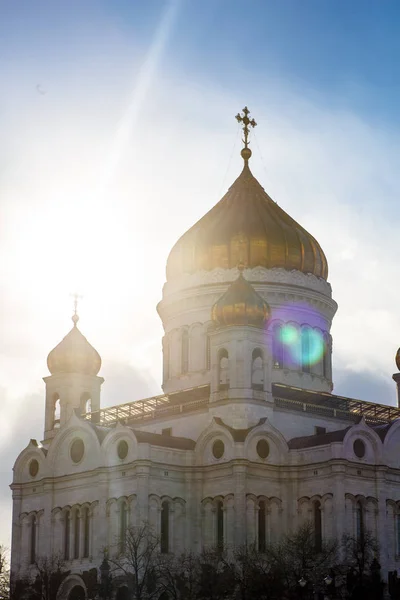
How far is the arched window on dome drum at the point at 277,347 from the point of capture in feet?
224

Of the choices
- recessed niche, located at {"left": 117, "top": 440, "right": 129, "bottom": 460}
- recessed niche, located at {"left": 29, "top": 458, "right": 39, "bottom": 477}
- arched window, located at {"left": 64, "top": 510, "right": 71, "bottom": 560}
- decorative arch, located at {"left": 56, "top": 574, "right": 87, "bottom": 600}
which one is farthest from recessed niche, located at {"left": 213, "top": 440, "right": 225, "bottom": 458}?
recessed niche, located at {"left": 29, "top": 458, "right": 39, "bottom": 477}

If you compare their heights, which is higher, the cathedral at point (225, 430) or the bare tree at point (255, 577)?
the cathedral at point (225, 430)

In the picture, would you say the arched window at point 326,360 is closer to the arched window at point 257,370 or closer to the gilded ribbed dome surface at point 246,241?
the gilded ribbed dome surface at point 246,241

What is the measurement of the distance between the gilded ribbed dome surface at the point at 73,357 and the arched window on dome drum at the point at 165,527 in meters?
13.2

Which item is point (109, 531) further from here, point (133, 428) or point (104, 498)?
point (133, 428)

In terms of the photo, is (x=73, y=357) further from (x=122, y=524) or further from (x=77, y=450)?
(x=122, y=524)

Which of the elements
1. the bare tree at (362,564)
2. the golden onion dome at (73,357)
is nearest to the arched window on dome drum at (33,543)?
the golden onion dome at (73,357)

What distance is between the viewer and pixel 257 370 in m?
65.7

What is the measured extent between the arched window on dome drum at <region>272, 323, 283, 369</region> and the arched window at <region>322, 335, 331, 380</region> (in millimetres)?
2997

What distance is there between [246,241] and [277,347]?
5839mm

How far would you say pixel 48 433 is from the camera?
72.6m

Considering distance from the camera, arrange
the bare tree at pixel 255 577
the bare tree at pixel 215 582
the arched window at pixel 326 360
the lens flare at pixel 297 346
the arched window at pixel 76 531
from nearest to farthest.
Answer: the bare tree at pixel 255 577 < the bare tree at pixel 215 582 < the arched window at pixel 76 531 < the lens flare at pixel 297 346 < the arched window at pixel 326 360

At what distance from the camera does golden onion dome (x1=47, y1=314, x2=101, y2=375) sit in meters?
72.6

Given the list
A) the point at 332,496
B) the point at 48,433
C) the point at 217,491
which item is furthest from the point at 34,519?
the point at 332,496
